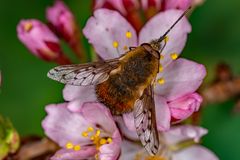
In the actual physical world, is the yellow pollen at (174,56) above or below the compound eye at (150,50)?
below

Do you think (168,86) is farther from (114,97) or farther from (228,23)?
(228,23)

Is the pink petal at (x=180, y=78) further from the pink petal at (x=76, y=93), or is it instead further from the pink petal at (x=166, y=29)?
the pink petal at (x=76, y=93)

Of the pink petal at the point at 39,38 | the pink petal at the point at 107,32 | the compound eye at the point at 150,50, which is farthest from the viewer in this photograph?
the pink petal at the point at 39,38

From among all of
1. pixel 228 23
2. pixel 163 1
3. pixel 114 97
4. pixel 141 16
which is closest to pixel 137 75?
pixel 114 97

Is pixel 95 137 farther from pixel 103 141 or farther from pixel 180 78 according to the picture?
pixel 180 78

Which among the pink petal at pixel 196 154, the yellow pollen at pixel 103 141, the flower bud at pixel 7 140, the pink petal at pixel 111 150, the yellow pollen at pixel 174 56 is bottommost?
the pink petal at pixel 196 154

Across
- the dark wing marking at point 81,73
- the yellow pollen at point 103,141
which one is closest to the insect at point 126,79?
the dark wing marking at point 81,73
